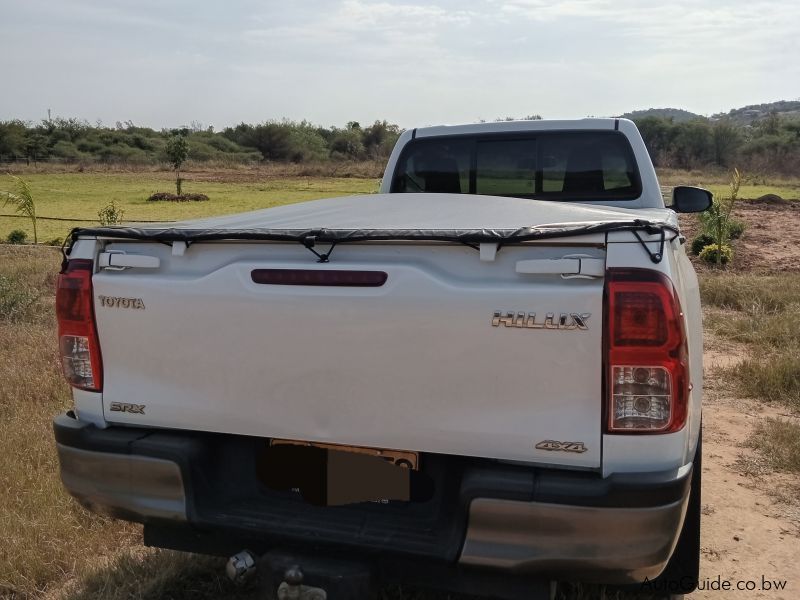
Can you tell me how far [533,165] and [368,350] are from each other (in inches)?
107

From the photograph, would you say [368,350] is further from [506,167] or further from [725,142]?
[725,142]

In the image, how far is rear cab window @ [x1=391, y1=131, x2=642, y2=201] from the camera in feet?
15.0

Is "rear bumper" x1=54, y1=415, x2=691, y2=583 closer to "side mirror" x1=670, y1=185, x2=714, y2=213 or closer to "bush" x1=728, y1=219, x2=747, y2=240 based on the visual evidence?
"side mirror" x1=670, y1=185, x2=714, y2=213

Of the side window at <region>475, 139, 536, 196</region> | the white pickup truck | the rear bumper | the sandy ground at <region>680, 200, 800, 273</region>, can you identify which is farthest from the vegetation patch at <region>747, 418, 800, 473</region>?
the sandy ground at <region>680, 200, 800, 273</region>

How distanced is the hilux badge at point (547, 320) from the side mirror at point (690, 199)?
110 inches

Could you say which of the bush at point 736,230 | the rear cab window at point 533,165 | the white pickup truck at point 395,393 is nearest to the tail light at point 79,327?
the white pickup truck at point 395,393

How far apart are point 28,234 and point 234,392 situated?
21343 mm

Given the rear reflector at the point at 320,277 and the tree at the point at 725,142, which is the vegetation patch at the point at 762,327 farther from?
the tree at the point at 725,142

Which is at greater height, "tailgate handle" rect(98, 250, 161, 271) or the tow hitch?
"tailgate handle" rect(98, 250, 161, 271)

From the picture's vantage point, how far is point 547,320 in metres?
2.12

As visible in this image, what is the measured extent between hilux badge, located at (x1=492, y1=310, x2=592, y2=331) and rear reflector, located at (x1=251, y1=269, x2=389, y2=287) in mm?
401

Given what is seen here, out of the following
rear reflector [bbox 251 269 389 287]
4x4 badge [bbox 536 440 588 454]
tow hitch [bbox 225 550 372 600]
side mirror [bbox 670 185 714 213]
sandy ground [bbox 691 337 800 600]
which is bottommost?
sandy ground [bbox 691 337 800 600]

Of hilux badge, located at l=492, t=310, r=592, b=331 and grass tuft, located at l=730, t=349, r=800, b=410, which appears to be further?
grass tuft, located at l=730, t=349, r=800, b=410

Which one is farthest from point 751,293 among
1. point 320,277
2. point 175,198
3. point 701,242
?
point 175,198
